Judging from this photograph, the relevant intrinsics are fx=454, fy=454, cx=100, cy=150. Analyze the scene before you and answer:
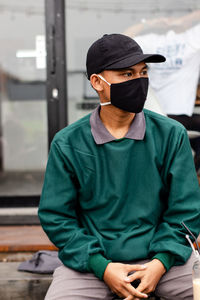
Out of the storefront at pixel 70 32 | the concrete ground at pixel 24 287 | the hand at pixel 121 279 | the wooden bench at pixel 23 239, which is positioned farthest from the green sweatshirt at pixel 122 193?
the storefront at pixel 70 32

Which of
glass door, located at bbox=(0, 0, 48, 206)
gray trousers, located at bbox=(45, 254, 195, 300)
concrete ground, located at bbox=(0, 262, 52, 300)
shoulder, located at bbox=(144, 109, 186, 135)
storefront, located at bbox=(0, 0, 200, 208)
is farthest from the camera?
glass door, located at bbox=(0, 0, 48, 206)

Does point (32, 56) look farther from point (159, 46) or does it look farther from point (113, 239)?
point (113, 239)

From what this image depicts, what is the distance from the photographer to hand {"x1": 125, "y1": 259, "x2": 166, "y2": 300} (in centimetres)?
180

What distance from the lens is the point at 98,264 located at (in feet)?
6.07

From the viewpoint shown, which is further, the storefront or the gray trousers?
the storefront

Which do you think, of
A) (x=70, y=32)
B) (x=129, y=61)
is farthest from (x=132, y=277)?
(x=70, y=32)

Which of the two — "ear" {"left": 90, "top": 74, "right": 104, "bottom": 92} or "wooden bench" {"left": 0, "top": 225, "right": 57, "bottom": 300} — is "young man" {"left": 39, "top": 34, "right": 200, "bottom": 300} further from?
"wooden bench" {"left": 0, "top": 225, "right": 57, "bottom": 300}

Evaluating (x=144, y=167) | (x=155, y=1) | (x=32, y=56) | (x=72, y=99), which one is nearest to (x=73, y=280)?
(x=144, y=167)

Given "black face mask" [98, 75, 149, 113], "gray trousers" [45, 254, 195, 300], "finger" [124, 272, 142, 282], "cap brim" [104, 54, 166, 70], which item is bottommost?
"gray trousers" [45, 254, 195, 300]

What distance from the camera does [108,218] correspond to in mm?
1976

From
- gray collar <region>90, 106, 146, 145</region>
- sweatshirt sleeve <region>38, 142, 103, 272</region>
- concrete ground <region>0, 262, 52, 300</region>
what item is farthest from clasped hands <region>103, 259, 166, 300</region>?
concrete ground <region>0, 262, 52, 300</region>

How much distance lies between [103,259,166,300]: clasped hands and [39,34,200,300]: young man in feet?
0.16

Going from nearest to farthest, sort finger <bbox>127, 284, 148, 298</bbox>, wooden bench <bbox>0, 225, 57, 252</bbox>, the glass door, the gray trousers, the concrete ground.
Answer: finger <bbox>127, 284, 148, 298</bbox>, the gray trousers, the concrete ground, wooden bench <bbox>0, 225, 57, 252</bbox>, the glass door

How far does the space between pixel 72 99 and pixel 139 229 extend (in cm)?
224
